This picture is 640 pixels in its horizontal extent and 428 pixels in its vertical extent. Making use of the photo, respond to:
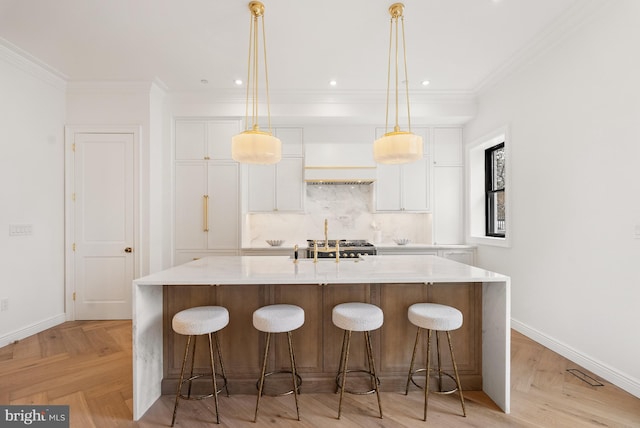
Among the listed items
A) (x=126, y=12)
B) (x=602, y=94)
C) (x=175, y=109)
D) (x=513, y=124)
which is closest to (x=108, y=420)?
(x=126, y=12)

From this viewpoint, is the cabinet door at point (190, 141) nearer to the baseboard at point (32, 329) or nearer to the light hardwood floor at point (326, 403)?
the baseboard at point (32, 329)

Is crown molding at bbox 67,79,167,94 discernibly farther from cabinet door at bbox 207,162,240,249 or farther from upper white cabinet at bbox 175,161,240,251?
cabinet door at bbox 207,162,240,249

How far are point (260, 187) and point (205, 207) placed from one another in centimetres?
82

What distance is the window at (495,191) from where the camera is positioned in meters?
4.11

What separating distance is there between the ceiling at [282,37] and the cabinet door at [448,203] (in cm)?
131

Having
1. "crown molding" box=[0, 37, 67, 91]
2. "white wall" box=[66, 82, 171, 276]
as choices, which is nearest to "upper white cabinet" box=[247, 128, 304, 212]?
"white wall" box=[66, 82, 171, 276]

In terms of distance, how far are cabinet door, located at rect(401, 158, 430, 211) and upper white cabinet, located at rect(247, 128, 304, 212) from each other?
5.14ft

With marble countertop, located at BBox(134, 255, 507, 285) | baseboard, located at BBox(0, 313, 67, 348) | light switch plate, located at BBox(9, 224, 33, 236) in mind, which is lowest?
baseboard, located at BBox(0, 313, 67, 348)

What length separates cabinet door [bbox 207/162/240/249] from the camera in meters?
4.12

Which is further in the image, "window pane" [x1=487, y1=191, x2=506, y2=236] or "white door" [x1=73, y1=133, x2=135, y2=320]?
"window pane" [x1=487, y1=191, x2=506, y2=236]

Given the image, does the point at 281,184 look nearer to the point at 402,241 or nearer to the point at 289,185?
the point at 289,185

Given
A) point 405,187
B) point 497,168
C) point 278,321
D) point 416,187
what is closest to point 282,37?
point 278,321

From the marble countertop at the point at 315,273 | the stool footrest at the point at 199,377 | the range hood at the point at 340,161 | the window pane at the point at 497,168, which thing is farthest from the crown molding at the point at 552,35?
the stool footrest at the point at 199,377

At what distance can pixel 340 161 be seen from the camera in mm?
4379
